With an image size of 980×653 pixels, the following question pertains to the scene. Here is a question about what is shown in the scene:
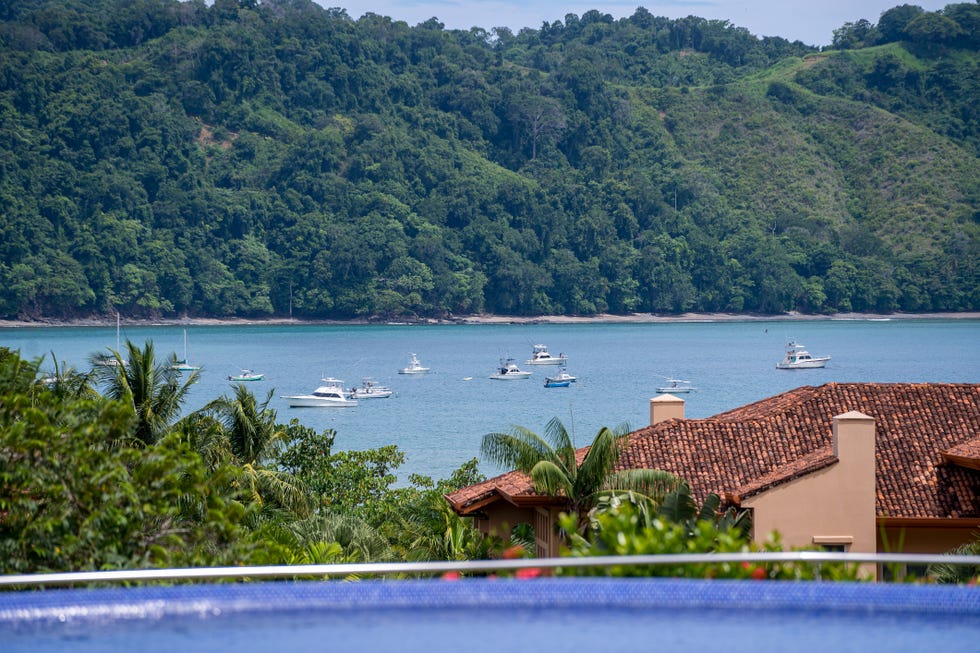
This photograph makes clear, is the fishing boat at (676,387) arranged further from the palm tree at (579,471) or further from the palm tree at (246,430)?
the palm tree at (579,471)

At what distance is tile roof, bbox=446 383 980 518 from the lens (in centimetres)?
1778

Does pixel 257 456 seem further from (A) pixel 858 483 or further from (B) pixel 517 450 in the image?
(A) pixel 858 483

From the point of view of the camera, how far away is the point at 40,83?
555 ft

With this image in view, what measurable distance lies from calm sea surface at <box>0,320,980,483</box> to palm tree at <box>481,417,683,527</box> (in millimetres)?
35101

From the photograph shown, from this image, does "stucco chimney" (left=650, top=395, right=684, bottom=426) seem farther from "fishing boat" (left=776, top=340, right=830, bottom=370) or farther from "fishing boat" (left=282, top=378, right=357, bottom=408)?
"fishing boat" (left=776, top=340, right=830, bottom=370)

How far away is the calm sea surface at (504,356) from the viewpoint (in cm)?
7488

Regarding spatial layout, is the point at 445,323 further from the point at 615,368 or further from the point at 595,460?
the point at 595,460

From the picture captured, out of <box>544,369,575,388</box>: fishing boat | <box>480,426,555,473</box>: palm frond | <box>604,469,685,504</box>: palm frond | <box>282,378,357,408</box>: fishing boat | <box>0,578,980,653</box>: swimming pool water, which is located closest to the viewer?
<box>0,578,980,653</box>: swimming pool water

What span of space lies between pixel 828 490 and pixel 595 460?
3.05 meters

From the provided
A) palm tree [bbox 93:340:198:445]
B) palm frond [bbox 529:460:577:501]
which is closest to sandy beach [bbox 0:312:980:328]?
palm tree [bbox 93:340:198:445]

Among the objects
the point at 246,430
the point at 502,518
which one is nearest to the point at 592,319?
the point at 246,430

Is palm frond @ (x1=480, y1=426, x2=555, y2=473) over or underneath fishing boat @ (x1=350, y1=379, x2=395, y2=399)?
over

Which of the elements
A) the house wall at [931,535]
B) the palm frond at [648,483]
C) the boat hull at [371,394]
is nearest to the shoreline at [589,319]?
the boat hull at [371,394]

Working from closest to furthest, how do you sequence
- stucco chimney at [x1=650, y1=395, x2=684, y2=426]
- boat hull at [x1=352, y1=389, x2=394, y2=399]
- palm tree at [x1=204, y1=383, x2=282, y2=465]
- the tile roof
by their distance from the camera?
the tile roof → stucco chimney at [x1=650, y1=395, x2=684, y2=426] → palm tree at [x1=204, y1=383, x2=282, y2=465] → boat hull at [x1=352, y1=389, x2=394, y2=399]
